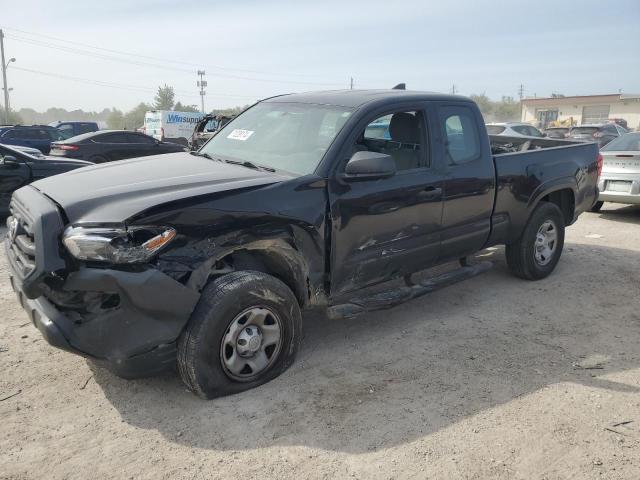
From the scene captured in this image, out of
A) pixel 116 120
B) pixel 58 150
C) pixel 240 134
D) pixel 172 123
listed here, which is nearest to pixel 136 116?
pixel 116 120

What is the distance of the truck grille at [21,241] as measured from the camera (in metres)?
3.05

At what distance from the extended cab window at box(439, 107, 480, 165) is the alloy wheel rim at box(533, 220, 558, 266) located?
1.55 m

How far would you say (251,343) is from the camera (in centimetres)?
336

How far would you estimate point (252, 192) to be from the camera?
3.32 meters

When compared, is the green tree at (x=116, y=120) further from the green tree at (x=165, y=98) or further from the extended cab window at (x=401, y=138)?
the extended cab window at (x=401, y=138)

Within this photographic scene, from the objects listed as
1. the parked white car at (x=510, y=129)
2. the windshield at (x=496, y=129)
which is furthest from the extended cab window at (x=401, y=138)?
the windshield at (x=496, y=129)

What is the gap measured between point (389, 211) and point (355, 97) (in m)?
1.04

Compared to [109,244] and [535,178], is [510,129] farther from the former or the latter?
[109,244]

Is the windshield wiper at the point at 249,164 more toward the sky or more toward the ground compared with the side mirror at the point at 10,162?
more toward the sky

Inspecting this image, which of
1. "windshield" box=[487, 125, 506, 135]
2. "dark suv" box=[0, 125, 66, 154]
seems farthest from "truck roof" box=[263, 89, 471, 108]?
"dark suv" box=[0, 125, 66, 154]

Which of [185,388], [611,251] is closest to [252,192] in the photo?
[185,388]

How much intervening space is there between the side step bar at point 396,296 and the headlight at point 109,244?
1.47 meters

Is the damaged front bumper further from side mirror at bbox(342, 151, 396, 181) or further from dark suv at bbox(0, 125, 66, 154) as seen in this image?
dark suv at bbox(0, 125, 66, 154)

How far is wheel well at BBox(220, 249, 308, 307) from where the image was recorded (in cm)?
342
